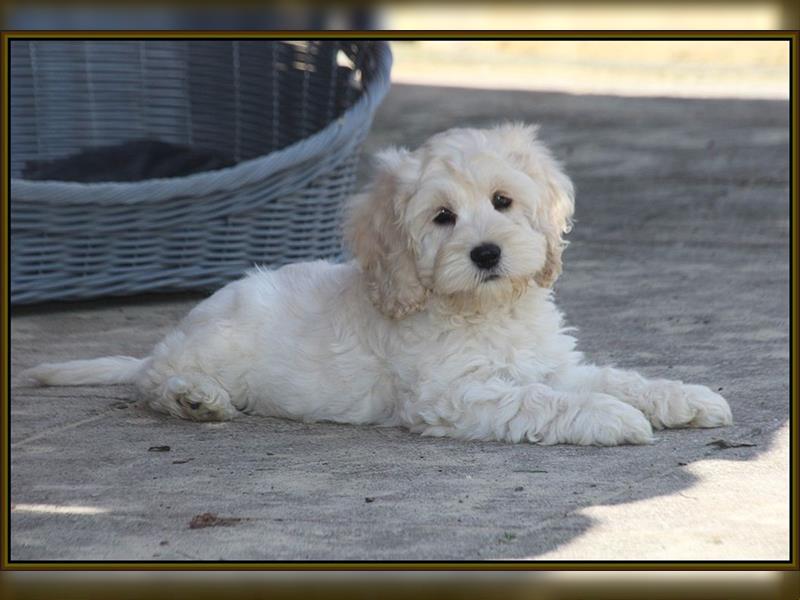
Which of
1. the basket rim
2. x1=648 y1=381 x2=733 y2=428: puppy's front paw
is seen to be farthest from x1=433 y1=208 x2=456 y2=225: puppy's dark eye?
the basket rim

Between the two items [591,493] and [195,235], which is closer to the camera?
[591,493]

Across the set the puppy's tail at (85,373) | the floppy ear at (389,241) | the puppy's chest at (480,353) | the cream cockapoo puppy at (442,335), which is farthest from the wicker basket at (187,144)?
the puppy's chest at (480,353)

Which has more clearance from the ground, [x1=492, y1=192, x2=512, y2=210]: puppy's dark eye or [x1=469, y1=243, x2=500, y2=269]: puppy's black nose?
[x1=492, y1=192, x2=512, y2=210]: puppy's dark eye

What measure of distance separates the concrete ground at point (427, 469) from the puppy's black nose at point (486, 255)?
741 millimetres

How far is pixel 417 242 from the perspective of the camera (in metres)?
5.16

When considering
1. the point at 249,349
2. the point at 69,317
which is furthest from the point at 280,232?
the point at 249,349

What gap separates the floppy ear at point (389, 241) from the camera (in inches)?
205

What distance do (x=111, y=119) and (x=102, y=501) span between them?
20.9 feet

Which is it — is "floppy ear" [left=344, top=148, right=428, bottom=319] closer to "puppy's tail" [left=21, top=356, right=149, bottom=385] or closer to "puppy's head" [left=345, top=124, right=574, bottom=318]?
"puppy's head" [left=345, top=124, right=574, bottom=318]

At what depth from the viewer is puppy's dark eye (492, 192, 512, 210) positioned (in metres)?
5.14

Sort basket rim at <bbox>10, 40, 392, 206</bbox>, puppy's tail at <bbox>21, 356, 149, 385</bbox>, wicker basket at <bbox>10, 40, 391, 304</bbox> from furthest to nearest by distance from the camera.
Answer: wicker basket at <bbox>10, 40, 391, 304</bbox> → basket rim at <bbox>10, 40, 392, 206</bbox> → puppy's tail at <bbox>21, 356, 149, 385</bbox>

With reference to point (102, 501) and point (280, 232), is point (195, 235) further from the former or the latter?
point (102, 501)

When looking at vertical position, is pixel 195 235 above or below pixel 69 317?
above

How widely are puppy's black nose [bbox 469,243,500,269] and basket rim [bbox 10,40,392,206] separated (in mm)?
3248
